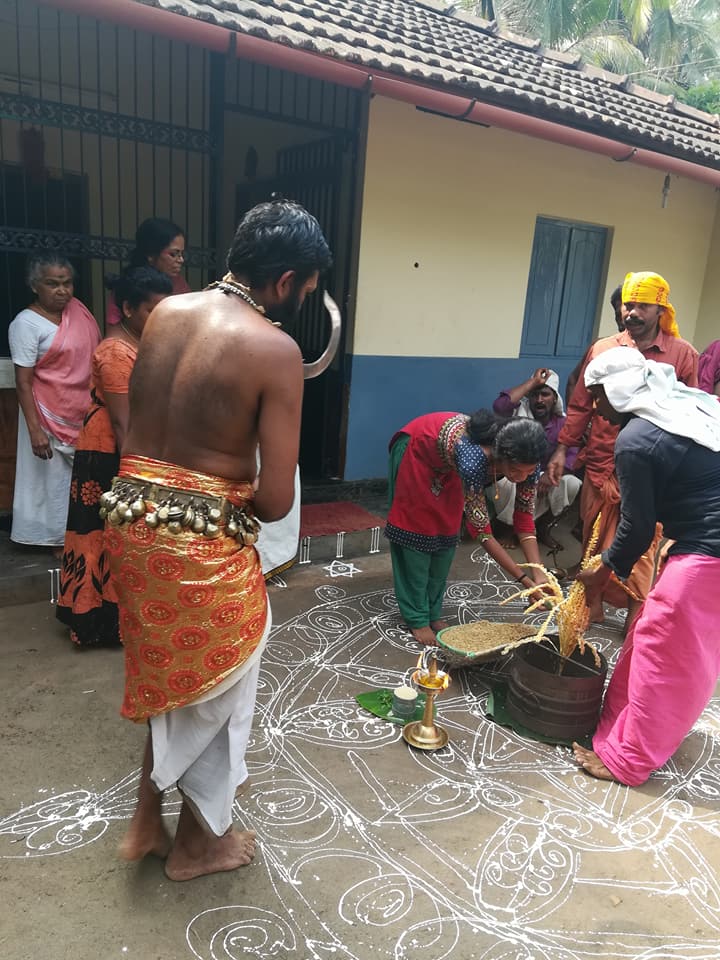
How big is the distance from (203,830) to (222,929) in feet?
0.85

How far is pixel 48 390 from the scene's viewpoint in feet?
12.8

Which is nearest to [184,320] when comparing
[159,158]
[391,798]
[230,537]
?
[230,537]

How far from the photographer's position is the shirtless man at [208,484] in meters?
1.71

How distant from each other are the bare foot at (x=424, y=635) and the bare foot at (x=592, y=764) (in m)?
1.04

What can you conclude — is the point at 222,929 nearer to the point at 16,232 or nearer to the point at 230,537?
the point at 230,537

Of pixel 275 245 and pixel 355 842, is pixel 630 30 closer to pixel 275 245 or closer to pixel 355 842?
pixel 275 245

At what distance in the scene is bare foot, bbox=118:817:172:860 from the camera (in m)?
2.01

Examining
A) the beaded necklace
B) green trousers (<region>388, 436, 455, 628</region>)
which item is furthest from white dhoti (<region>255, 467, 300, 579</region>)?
the beaded necklace

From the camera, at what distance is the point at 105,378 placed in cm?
305

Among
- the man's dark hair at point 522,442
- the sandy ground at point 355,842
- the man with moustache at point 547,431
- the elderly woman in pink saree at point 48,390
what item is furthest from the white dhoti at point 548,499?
the elderly woman in pink saree at point 48,390

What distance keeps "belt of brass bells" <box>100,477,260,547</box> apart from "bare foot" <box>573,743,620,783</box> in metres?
1.78

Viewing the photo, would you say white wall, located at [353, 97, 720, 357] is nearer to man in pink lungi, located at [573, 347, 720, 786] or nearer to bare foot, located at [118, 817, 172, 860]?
man in pink lungi, located at [573, 347, 720, 786]

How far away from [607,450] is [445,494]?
43.3 inches

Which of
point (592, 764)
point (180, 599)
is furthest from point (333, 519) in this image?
point (180, 599)
